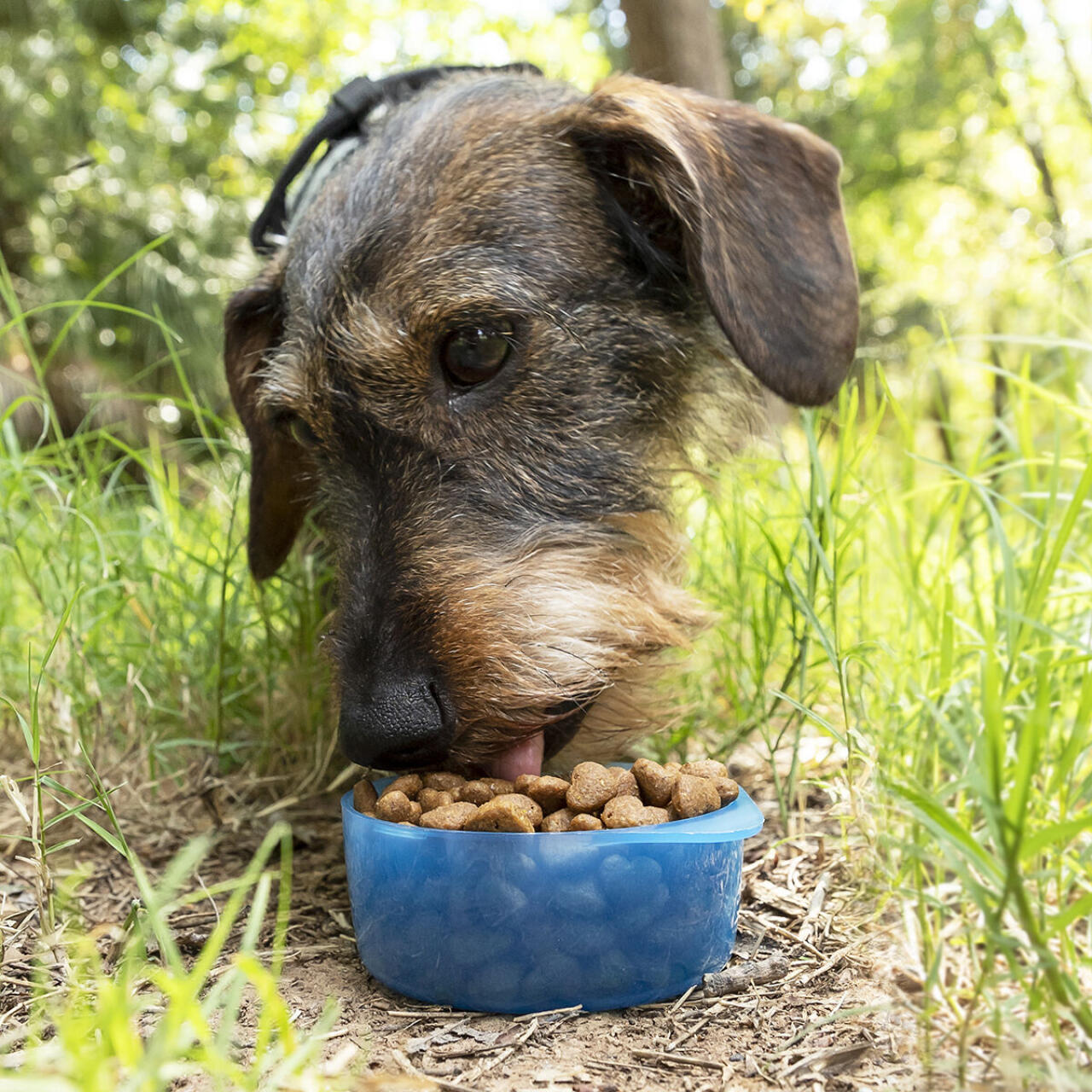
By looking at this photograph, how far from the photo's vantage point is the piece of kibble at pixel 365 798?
1.89 meters

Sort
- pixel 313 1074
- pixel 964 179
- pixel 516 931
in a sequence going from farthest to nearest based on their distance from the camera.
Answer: pixel 964 179 < pixel 516 931 < pixel 313 1074

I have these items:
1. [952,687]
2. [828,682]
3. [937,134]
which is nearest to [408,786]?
[952,687]

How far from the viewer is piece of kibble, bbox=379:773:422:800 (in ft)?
5.96

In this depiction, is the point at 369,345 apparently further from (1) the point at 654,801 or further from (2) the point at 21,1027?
(2) the point at 21,1027

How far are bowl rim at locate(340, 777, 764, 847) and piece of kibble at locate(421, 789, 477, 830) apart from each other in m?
0.02

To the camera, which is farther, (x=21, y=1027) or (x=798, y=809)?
(x=798, y=809)

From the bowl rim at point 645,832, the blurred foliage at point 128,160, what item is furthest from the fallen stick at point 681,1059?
the blurred foliage at point 128,160

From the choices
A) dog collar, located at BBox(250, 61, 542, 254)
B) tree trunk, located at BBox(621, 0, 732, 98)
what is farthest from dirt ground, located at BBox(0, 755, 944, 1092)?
tree trunk, located at BBox(621, 0, 732, 98)

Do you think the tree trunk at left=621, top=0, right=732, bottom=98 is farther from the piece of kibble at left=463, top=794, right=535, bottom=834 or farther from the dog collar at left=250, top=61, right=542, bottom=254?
the piece of kibble at left=463, top=794, right=535, bottom=834

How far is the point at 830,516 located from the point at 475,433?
2.58 ft

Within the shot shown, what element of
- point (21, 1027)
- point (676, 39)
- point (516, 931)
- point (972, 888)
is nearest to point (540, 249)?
point (516, 931)

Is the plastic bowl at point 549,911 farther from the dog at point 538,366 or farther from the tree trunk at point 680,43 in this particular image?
the tree trunk at point 680,43

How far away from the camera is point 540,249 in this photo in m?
2.21

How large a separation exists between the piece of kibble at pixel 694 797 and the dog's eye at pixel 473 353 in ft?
2.94
